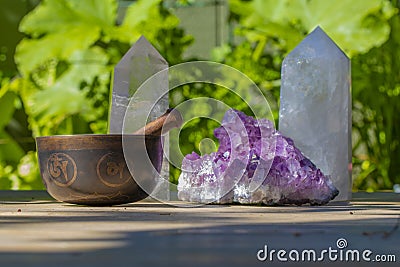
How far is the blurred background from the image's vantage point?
246 centimetres

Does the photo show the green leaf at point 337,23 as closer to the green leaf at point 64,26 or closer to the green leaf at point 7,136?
the green leaf at point 64,26

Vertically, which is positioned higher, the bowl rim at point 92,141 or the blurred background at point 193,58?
the blurred background at point 193,58

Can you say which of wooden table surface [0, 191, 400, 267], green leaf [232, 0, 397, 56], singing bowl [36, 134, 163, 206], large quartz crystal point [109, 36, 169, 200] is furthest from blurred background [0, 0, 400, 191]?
wooden table surface [0, 191, 400, 267]

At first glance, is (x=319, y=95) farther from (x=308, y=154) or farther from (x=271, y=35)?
(x=271, y=35)

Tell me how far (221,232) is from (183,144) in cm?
171

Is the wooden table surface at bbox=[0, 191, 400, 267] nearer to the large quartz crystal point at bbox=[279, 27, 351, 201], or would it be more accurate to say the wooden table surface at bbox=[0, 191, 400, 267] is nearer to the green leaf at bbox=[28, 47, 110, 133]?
the large quartz crystal point at bbox=[279, 27, 351, 201]

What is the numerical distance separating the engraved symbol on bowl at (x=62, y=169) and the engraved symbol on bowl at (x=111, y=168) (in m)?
0.04

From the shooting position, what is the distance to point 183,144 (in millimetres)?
2441

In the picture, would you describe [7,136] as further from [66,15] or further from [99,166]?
[99,166]

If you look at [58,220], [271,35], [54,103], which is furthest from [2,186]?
[58,220]

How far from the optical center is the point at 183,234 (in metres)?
0.71

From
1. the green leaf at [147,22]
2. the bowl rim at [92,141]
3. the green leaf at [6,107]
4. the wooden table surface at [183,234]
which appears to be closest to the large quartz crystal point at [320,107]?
the wooden table surface at [183,234]

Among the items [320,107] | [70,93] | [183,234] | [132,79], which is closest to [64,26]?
[70,93]

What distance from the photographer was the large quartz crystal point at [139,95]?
4.01 feet
